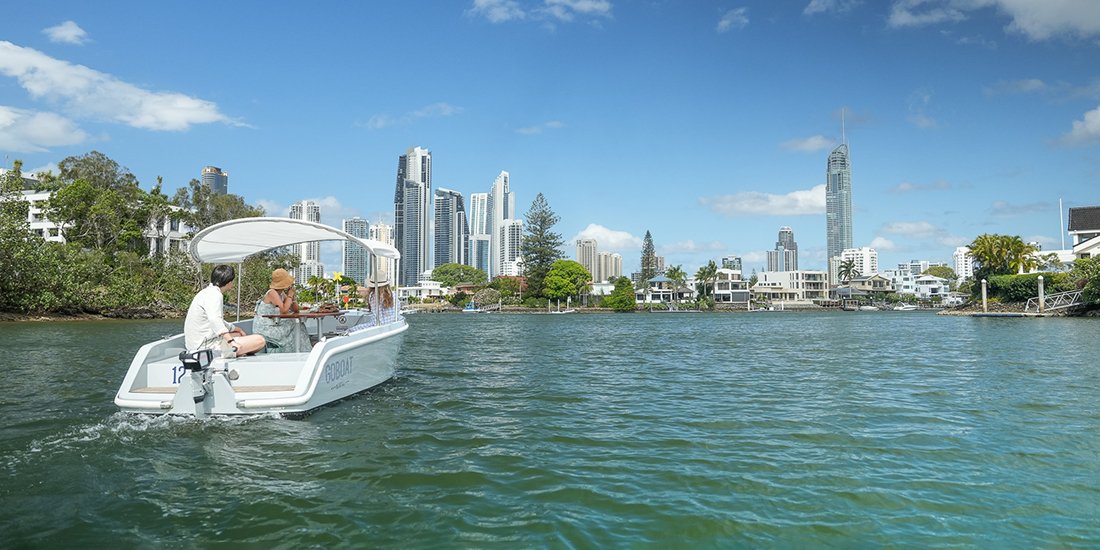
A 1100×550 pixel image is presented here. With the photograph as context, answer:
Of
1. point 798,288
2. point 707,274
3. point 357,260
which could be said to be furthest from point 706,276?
point 357,260

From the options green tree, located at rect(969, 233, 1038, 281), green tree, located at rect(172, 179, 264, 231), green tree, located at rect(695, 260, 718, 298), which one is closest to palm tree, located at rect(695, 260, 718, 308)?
green tree, located at rect(695, 260, 718, 298)

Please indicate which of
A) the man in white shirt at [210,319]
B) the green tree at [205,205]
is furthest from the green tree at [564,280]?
the man in white shirt at [210,319]

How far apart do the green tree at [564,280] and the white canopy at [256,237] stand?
311ft

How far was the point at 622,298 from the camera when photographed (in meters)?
113

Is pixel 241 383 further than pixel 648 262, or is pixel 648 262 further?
pixel 648 262

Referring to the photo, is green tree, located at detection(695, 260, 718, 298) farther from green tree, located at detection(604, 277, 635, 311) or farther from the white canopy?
the white canopy

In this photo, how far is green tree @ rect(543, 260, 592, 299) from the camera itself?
4235 inches

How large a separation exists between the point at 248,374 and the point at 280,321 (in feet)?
6.07

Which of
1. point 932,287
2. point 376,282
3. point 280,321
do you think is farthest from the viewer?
point 932,287

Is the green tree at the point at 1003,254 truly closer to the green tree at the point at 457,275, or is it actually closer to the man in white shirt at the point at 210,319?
the man in white shirt at the point at 210,319

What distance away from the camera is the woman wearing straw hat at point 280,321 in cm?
1059

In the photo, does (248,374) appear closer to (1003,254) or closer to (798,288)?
(1003,254)

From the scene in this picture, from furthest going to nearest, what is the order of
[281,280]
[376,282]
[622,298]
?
[622,298]
[376,282]
[281,280]

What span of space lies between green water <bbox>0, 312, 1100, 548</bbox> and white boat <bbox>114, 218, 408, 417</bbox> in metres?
0.29
